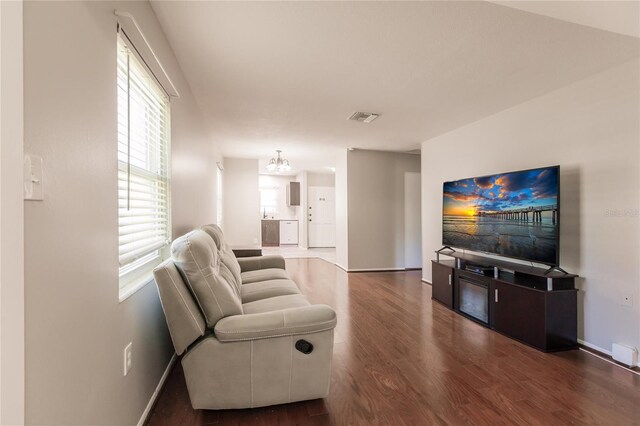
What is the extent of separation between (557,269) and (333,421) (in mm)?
2510

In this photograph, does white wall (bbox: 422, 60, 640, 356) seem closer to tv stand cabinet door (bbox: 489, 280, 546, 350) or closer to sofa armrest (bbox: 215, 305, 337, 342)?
tv stand cabinet door (bbox: 489, 280, 546, 350)

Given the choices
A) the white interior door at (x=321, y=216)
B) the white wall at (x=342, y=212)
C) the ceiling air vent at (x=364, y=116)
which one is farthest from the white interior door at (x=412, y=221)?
the white interior door at (x=321, y=216)

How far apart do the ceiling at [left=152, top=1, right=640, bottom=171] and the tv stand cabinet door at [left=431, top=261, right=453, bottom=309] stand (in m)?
1.96

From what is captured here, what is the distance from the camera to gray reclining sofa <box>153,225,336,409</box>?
156cm

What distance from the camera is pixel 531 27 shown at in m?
1.89

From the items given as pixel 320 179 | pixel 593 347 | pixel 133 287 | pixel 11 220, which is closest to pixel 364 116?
pixel 133 287

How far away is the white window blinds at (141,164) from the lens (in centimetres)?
145

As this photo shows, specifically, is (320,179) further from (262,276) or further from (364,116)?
(262,276)

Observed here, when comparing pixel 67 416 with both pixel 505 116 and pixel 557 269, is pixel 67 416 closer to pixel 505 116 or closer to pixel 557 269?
pixel 557 269

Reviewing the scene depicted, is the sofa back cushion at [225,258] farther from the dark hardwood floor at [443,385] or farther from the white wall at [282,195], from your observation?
the white wall at [282,195]

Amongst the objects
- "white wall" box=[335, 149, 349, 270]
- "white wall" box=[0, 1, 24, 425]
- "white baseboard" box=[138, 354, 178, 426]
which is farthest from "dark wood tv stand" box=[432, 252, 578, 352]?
"white wall" box=[0, 1, 24, 425]

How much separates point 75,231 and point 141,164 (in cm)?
88

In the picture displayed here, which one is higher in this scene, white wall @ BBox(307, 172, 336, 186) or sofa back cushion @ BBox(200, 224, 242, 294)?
white wall @ BBox(307, 172, 336, 186)

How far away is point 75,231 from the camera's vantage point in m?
0.99
